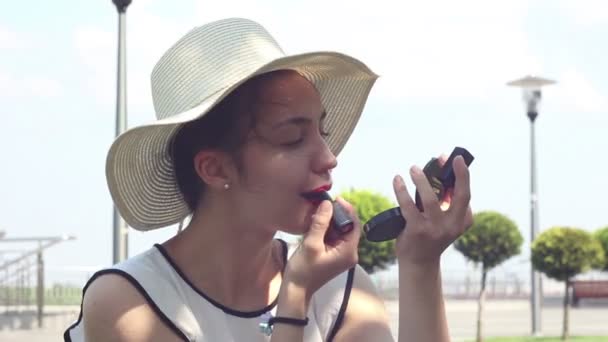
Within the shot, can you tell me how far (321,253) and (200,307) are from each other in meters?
0.39

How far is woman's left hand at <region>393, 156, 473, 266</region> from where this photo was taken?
2318 mm

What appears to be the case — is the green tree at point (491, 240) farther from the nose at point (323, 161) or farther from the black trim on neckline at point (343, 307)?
the nose at point (323, 161)

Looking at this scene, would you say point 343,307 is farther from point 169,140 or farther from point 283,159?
point 169,140

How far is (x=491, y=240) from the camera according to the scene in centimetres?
2055

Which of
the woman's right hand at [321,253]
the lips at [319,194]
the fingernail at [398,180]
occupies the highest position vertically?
the fingernail at [398,180]

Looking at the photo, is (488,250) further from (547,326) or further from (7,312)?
(7,312)

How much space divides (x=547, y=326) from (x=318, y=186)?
2344cm

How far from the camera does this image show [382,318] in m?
2.79

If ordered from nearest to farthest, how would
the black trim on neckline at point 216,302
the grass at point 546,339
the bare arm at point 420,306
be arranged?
the bare arm at point 420,306 < the black trim on neckline at point 216,302 < the grass at point 546,339

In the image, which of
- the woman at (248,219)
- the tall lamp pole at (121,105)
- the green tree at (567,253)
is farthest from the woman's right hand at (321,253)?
the green tree at (567,253)

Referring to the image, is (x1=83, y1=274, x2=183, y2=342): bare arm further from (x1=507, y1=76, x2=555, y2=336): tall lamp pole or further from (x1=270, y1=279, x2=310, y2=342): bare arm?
(x1=507, y1=76, x2=555, y2=336): tall lamp pole

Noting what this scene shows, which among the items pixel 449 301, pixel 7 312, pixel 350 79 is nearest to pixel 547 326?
pixel 449 301

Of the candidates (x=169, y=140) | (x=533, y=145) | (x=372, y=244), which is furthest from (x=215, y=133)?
(x=533, y=145)

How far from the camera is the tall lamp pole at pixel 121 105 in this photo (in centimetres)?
1177
